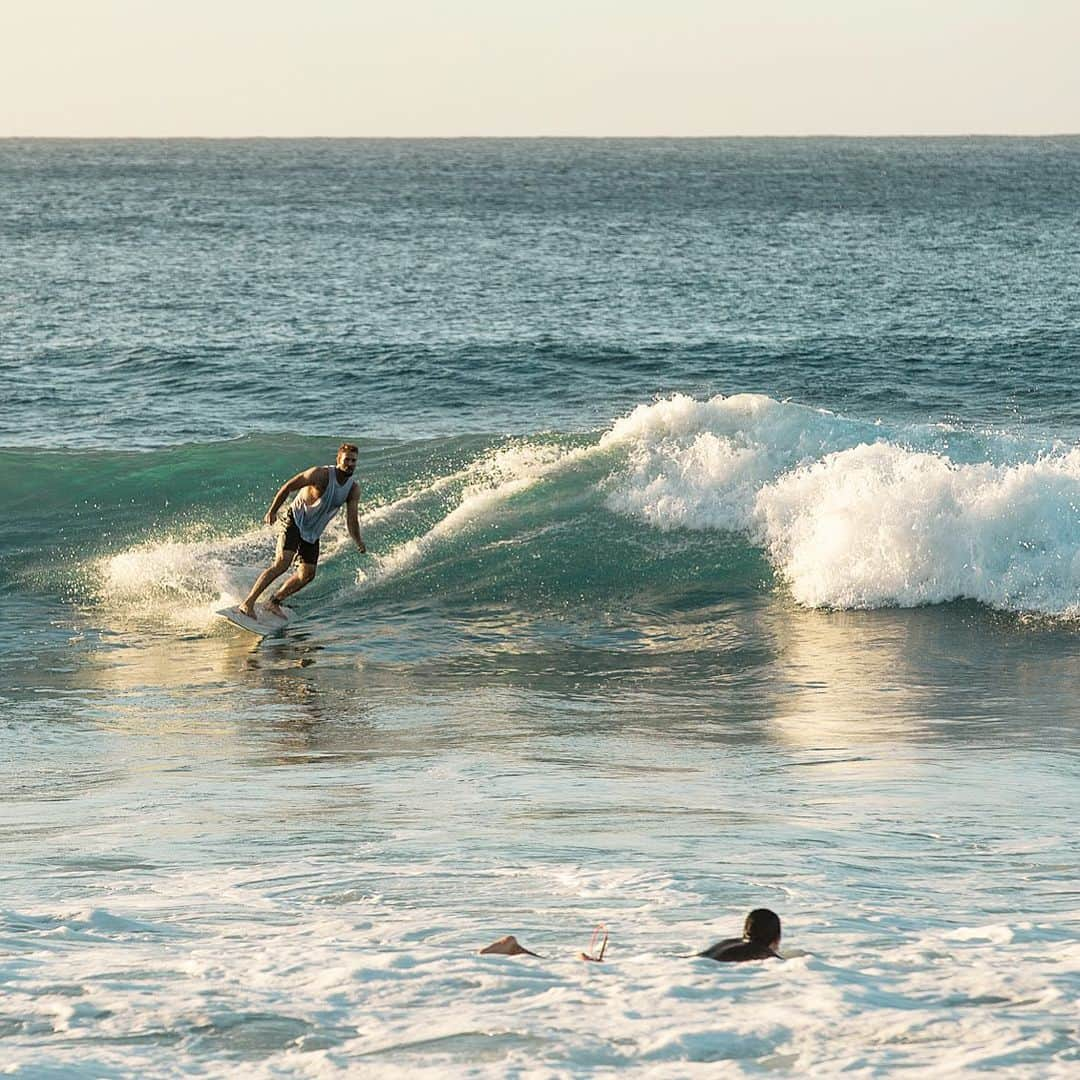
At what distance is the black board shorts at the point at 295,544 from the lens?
13906 mm

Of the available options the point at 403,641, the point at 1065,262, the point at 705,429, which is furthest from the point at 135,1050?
the point at 1065,262

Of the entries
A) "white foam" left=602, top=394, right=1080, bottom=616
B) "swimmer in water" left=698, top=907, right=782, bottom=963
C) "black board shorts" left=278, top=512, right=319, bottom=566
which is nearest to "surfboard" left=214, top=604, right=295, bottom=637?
"black board shorts" left=278, top=512, right=319, bottom=566

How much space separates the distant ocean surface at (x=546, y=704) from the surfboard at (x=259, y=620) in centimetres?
15

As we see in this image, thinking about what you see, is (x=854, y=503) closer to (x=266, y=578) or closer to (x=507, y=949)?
(x=266, y=578)

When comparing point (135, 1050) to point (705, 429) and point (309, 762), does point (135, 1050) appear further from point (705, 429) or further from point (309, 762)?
point (705, 429)

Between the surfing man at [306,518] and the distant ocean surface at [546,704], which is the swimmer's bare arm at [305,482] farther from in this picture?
the distant ocean surface at [546,704]

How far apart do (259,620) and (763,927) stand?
28.6 ft

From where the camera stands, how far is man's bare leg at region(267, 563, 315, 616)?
A: 1398 centimetres

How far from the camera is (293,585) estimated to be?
13977 mm

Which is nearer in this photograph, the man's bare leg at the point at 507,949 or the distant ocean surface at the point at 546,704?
the distant ocean surface at the point at 546,704

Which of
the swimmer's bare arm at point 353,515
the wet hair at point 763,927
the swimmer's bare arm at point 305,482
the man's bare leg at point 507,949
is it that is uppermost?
the swimmer's bare arm at point 305,482

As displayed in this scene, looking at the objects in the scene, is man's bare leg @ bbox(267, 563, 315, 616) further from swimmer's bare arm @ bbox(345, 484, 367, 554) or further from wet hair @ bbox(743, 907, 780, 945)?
wet hair @ bbox(743, 907, 780, 945)

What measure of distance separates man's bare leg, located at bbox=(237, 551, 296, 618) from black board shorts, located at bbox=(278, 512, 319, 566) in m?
0.05

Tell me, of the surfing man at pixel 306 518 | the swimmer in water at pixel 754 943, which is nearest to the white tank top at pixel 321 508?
the surfing man at pixel 306 518
